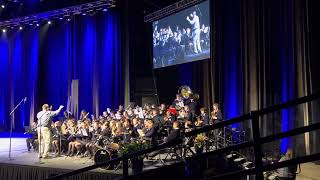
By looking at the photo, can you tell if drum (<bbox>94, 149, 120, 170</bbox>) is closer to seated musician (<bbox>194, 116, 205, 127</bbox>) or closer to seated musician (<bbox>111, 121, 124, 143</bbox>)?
seated musician (<bbox>111, 121, 124, 143</bbox>)

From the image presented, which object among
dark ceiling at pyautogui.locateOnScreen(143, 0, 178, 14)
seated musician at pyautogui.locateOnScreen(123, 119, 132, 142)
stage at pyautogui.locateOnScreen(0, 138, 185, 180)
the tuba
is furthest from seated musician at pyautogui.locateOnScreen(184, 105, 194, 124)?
dark ceiling at pyautogui.locateOnScreen(143, 0, 178, 14)

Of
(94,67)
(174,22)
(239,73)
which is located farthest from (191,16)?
(94,67)

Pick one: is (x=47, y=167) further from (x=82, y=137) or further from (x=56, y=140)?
(x=56, y=140)

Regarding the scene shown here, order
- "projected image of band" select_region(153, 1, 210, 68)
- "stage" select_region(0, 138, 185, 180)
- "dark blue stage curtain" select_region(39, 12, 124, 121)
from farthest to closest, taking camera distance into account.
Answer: "dark blue stage curtain" select_region(39, 12, 124, 121) → "projected image of band" select_region(153, 1, 210, 68) → "stage" select_region(0, 138, 185, 180)

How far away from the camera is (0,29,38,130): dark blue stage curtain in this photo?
2039 cm

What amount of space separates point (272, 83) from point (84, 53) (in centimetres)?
1100

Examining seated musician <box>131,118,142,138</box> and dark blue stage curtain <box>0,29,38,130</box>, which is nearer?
seated musician <box>131,118,142,138</box>

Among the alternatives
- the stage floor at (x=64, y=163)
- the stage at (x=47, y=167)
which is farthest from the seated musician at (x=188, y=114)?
the stage floor at (x=64, y=163)

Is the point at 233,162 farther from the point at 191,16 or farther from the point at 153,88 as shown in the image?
the point at 153,88

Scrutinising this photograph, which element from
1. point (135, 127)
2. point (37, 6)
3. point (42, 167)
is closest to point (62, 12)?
point (37, 6)

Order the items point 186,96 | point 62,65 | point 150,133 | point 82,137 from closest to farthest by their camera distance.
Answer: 1. point 150,133
2. point 82,137
3. point 186,96
4. point 62,65

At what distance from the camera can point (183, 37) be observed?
13.0 meters

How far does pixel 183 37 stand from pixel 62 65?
9046mm

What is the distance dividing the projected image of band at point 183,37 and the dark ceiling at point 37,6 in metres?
1.52
